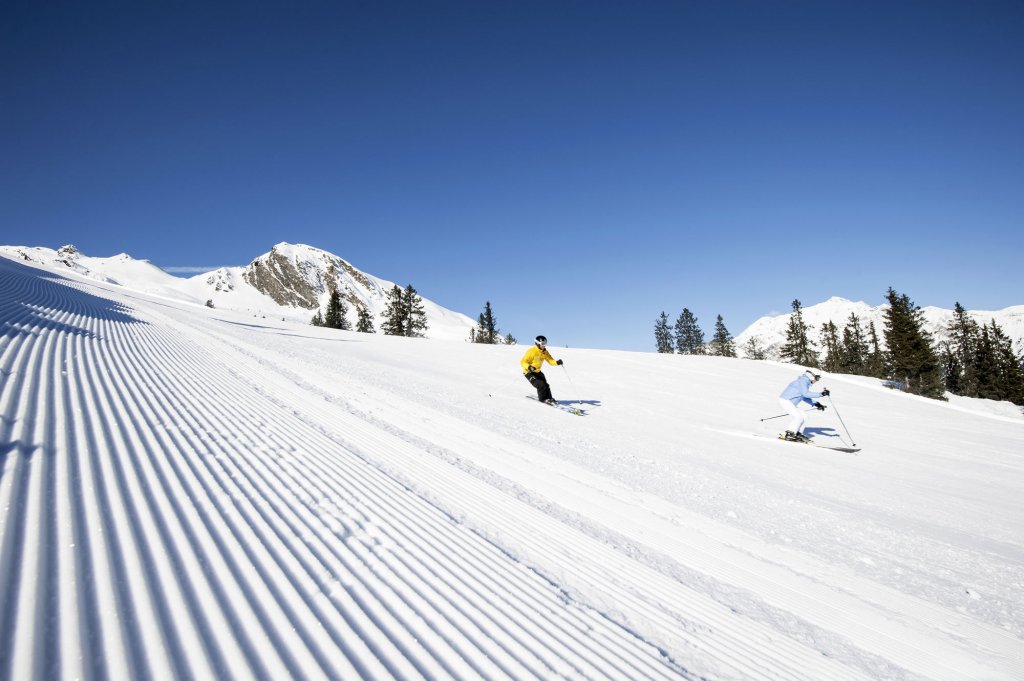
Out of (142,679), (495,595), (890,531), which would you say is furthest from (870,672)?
(142,679)

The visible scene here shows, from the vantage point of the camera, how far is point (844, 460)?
8.39 m

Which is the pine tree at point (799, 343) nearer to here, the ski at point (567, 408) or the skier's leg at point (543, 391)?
the ski at point (567, 408)

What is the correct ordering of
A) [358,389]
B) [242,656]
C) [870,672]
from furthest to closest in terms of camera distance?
[358,389] < [870,672] < [242,656]

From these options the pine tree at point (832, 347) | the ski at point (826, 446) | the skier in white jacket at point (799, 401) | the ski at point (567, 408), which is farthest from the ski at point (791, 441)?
the pine tree at point (832, 347)

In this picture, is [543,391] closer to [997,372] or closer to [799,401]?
[799,401]

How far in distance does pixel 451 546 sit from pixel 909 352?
53459 millimetres

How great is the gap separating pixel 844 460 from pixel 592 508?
20.5 feet

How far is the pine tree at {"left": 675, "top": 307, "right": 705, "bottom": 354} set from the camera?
91.9 m

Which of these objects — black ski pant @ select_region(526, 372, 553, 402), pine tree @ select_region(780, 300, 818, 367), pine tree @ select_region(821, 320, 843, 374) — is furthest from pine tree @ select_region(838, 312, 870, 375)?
black ski pant @ select_region(526, 372, 553, 402)

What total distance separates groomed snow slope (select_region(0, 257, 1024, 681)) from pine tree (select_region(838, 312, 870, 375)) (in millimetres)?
64245

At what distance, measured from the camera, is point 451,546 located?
3566 millimetres

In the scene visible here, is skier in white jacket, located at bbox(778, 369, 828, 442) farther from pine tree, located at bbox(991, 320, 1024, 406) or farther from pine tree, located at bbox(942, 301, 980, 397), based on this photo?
pine tree, located at bbox(942, 301, 980, 397)

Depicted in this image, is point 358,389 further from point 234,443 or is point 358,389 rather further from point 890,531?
point 890,531

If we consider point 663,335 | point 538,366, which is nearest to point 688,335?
point 663,335
